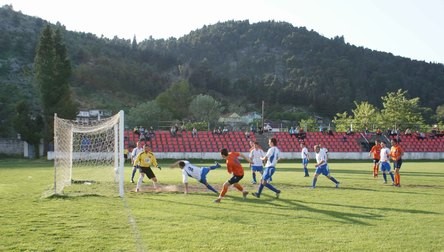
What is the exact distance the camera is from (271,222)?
33.6ft

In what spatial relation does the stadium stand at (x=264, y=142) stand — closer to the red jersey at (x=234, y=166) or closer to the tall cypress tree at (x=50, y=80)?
the tall cypress tree at (x=50, y=80)

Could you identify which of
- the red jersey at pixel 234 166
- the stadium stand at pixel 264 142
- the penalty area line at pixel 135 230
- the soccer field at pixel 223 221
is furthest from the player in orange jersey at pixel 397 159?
the stadium stand at pixel 264 142

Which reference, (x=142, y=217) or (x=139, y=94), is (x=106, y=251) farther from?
(x=139, y=94)

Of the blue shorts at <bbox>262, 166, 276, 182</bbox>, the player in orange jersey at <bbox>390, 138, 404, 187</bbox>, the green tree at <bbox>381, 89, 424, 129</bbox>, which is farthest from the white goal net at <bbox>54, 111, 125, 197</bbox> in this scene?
the green tree at <bbox>381, 89, 424, 129</bbox>

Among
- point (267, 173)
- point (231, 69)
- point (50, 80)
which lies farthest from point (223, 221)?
point (231, 69)

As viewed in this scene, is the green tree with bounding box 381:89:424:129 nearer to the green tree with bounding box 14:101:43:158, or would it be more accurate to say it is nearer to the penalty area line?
the green tree with bounding box 14:101:43:158

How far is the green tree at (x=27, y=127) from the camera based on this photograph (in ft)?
144

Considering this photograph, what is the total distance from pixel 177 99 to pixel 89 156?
237 feet

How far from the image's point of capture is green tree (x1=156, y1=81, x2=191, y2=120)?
9652cm

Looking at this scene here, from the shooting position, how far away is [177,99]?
332 feet

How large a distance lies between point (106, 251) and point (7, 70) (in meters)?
99.6

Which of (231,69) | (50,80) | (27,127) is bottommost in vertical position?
(27,127)

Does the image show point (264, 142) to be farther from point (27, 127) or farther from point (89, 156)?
point (27, 127)

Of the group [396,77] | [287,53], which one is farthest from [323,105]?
[287,53]
